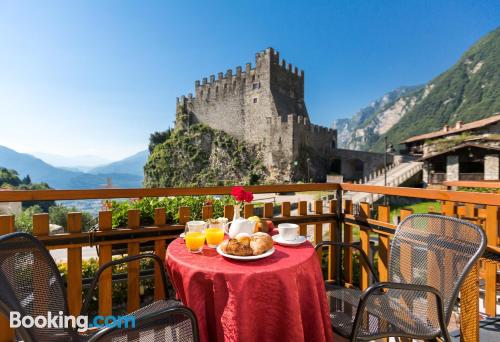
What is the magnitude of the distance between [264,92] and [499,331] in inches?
1176

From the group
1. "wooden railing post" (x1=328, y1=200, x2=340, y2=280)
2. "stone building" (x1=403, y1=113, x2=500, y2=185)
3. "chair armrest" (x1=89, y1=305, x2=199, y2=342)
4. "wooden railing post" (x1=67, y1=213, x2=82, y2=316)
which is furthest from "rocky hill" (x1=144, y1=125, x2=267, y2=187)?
"chair armrest" (x1=89, y1=305, x2=199, y2=342)

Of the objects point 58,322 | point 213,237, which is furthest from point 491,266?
point 58,322

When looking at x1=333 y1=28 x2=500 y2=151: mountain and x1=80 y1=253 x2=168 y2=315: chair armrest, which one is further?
x1=333 y1=28 x2=500 y2=151: mountain

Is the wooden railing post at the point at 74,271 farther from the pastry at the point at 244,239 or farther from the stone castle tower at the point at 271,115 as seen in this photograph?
the stone castle tower at the point at 271,115

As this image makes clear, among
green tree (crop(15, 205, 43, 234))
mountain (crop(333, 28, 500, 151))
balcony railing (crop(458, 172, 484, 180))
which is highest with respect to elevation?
mountain (crop(333, 28, 500, 151))

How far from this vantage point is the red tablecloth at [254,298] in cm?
125

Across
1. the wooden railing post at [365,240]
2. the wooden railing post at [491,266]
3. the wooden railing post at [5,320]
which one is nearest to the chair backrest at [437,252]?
the wooden railing post at [491,266]

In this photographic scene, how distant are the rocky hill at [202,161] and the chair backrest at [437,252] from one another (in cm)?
2707

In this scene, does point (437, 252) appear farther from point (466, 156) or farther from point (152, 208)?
point (466, 156)

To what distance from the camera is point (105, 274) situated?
219cm

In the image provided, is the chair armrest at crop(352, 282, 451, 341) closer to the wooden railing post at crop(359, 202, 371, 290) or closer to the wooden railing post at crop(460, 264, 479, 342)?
the wooden railing post at crop(460, 264, 479, 342)

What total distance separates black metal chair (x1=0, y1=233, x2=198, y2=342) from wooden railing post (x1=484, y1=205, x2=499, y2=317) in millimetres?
1991

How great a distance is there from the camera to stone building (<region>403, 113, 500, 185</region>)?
17.4 meters

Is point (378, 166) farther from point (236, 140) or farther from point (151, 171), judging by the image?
point (151, 171)
